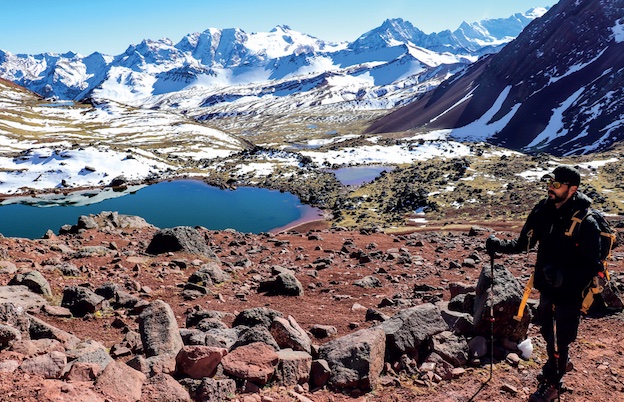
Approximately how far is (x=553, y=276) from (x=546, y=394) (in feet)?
8.24

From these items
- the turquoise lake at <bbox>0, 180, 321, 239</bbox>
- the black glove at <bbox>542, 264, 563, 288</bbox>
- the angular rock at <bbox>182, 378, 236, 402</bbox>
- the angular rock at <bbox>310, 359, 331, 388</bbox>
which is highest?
the black glove at <bbox>542, 264, 563, 288</bbox>

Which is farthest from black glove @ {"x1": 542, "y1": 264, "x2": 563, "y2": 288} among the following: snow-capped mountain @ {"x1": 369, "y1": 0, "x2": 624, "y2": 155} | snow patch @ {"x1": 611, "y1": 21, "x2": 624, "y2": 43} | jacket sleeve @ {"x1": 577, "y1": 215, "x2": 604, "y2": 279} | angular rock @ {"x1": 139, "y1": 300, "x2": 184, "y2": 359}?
snow patch @ {"x1": 611, "y1": 21, "x2": 624, "y2": 43}

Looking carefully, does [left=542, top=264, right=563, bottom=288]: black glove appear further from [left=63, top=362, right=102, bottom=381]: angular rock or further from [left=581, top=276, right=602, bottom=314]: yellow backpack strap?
[left=63, top=362, right=102, bottom=381]: angular rock

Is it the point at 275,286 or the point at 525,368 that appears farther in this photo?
the point at 275,286

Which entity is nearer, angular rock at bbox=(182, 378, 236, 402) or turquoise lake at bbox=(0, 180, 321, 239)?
angular rock at bbox=(182, 378, 236, 402)

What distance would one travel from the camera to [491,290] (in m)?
9.80

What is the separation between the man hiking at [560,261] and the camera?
7332 millimetres

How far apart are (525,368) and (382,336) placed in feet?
11.5

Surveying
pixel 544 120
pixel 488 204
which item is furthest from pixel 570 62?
pixel 488 204

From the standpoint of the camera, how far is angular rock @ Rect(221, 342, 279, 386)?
7.72 metres

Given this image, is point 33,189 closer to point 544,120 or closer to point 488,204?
point 488,204

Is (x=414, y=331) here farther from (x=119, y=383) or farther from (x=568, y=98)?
(x=568, y=98)

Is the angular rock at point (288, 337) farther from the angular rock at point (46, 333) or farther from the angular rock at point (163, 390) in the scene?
the angular rock at point (46, 333)

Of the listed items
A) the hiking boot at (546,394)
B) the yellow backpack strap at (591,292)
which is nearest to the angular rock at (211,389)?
the hiking boot at (546,394)
